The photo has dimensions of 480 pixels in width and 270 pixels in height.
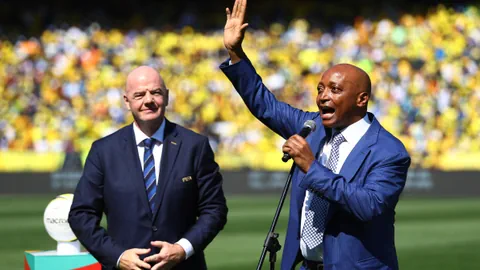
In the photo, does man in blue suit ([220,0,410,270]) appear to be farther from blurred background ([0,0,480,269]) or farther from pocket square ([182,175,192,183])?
blurred background ([0,0,480,269])

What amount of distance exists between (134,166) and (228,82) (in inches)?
876

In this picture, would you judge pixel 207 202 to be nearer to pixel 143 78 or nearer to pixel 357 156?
pixel 143 78

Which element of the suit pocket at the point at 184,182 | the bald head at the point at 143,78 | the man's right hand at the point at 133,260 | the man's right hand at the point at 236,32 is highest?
the man's right hand at the point at 236,32

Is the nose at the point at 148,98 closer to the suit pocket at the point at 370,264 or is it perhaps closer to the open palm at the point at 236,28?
the open palm at the point at 236,28

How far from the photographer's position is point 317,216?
Result: 4543 millimetres

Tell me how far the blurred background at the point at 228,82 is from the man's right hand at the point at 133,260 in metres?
15.4

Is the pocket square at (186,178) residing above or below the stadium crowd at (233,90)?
below

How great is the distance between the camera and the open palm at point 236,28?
16.7 feet

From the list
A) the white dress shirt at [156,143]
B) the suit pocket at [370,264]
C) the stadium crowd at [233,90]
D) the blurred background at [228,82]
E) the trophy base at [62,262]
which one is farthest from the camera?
the stadium crowd at [233,90]

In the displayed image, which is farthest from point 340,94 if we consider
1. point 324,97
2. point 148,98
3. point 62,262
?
point 62,262

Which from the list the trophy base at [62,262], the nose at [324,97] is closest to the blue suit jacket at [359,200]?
the nose at [324,97]

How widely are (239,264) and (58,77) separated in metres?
16.3

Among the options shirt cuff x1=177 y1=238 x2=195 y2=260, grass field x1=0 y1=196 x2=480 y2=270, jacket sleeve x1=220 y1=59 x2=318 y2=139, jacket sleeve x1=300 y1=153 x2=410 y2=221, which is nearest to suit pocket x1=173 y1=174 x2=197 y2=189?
shirt cuff x1=177 y1=238 x2=195 y2=260

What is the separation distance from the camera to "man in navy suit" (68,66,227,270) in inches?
187
